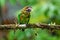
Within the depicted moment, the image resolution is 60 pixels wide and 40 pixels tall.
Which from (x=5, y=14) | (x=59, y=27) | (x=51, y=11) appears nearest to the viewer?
(x=59, y=27)

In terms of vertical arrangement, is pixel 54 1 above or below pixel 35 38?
above

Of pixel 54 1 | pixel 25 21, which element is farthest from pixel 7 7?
pixel 25 21

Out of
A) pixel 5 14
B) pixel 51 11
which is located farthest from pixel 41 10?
pixel 5 14

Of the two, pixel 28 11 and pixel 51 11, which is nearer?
pixel 28 11

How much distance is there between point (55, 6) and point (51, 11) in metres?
0.07

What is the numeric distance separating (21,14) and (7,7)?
2.62 metres

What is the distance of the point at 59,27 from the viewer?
1.57 meters

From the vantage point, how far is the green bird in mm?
1614

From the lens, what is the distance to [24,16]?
165 centimetres

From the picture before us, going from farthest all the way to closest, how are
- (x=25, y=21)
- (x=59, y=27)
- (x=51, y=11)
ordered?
(x=51, y=11) → (x=25, y=21) → (x=59, y=27)

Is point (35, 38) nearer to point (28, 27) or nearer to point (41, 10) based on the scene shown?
point (28, 27)

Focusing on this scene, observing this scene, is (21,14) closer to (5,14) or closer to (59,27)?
(59,27)

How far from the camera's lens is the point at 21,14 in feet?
5.43

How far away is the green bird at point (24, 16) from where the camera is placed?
5.30ft
